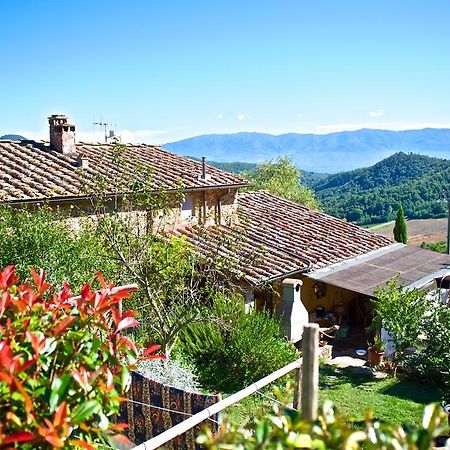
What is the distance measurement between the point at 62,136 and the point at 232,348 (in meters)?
9.61

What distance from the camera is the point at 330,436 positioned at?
247 centimetres

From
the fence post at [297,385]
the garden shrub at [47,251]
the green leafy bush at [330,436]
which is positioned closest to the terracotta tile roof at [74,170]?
the garden shrub at [47,251]

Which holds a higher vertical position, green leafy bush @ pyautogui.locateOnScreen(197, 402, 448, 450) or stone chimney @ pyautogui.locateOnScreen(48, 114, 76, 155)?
stone chimney @ pyautogui.locateOnScreen(48, 114, 76, 155)

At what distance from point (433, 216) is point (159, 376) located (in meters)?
83.2

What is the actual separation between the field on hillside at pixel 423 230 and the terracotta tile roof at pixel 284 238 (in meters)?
41.7

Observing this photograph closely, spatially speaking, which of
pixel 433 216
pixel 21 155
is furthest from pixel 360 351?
pixel 433 216

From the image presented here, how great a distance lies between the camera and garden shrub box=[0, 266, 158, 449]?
105 inches

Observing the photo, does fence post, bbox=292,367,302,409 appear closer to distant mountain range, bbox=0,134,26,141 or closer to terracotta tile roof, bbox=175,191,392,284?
terracotta tile roof, bbox=175,191,392,284

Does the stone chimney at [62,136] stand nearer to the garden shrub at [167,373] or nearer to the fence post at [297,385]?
the garden shrub at [167,373]

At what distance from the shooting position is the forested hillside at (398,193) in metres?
91.9

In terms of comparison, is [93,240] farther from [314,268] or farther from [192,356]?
[314,268]

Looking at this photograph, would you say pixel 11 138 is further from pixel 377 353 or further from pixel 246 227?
pixel 377 353

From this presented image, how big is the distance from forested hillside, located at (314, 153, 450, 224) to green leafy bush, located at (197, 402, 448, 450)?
88.4 metres

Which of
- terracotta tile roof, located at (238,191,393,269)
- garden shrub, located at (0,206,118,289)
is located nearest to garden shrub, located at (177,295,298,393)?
garden shrub, located at (0,206,118,289)
